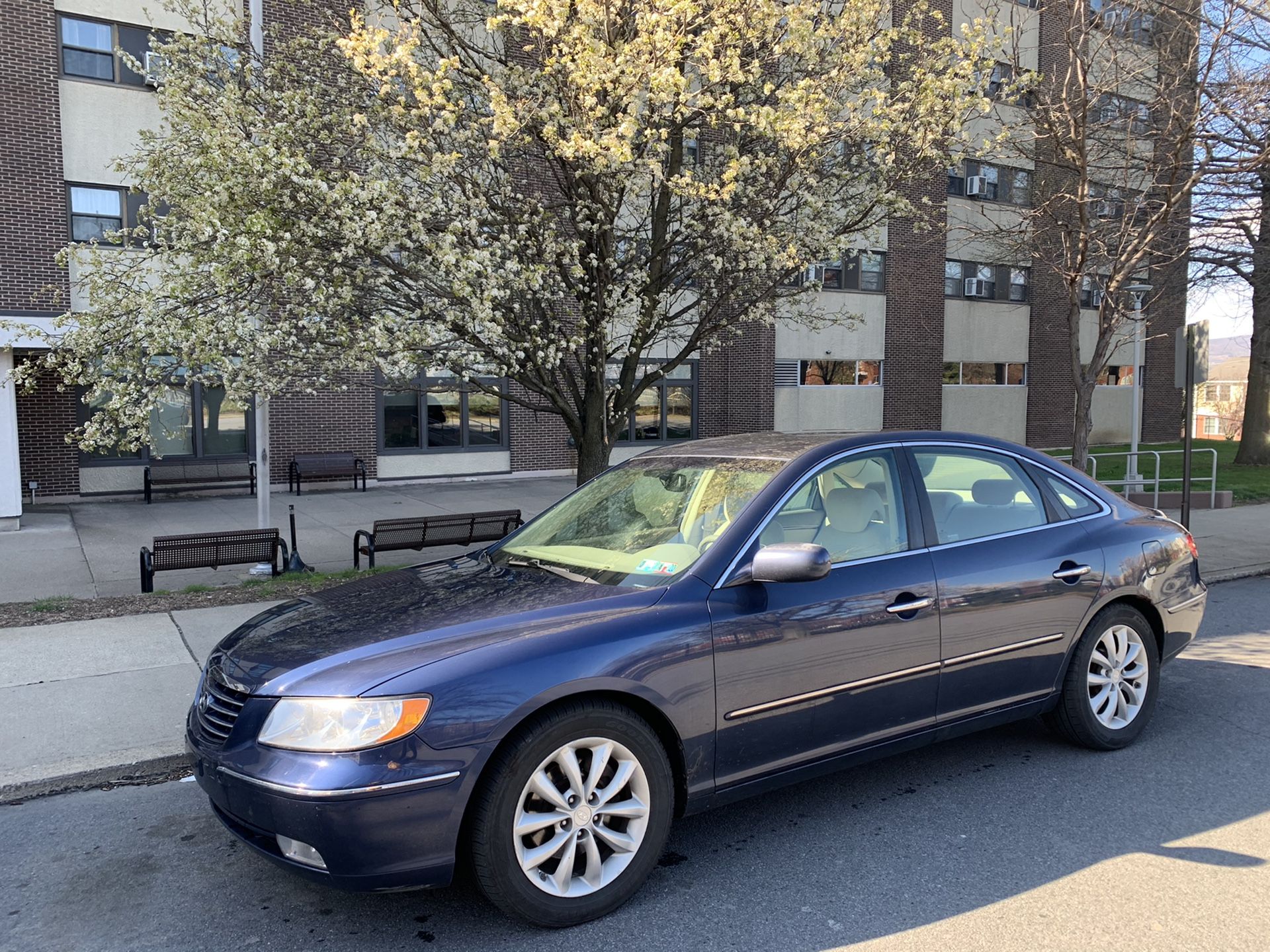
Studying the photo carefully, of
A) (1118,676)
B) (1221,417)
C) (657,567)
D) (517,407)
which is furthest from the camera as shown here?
(1221,417)

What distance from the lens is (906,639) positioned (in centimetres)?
391

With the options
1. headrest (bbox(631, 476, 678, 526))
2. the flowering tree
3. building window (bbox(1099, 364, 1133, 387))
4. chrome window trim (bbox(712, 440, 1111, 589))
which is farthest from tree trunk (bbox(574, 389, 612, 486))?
building window (bbox(1099, 364, 1133, 387))

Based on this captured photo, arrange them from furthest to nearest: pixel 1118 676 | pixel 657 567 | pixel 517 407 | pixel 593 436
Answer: pixel 517 407
pixel 593 436
pixel 1118 676
pixel 657 567

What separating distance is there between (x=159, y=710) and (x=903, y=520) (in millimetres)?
4226

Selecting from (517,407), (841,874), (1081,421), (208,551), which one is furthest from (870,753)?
(517,407)

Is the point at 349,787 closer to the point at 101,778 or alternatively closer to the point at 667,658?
the point at 667,658

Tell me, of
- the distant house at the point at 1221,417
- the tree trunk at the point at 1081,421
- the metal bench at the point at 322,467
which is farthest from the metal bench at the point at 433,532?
the distant house at the point at 1221,417

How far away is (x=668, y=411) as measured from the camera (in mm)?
23062

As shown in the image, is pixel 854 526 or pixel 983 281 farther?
pixel 983 281

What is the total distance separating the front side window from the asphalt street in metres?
1.16

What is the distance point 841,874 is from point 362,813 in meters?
1.78

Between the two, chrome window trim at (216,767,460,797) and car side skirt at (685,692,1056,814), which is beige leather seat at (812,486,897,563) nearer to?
car side skirt at (685,692,1056,814)

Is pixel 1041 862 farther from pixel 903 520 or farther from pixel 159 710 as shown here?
pixel 159 710

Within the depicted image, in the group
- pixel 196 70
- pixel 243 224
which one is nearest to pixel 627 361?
pixel 243 224
